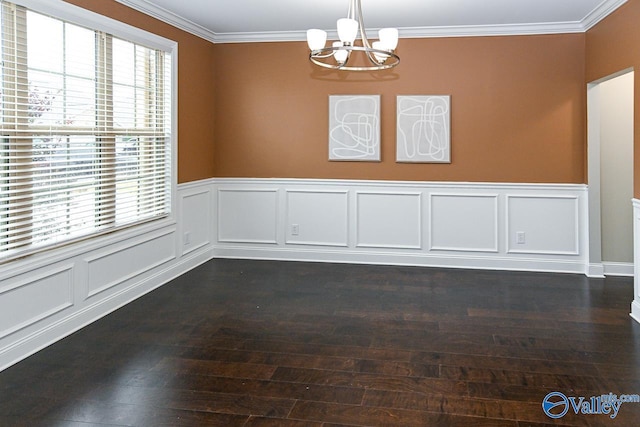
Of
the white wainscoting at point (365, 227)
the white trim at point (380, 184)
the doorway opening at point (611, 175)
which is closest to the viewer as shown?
the doorway opening at point (611, 175)

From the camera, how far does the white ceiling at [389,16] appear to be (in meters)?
4.76

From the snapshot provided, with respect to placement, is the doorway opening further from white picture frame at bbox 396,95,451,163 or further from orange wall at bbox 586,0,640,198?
white picture frame at bbox 396,95,451,163

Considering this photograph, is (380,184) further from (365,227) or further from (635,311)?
(635,311)

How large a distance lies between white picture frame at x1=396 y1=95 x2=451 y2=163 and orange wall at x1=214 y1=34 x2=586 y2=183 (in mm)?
80

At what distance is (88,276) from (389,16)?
3.53m

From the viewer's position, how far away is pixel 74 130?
3877mm

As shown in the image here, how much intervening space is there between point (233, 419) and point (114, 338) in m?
1.49

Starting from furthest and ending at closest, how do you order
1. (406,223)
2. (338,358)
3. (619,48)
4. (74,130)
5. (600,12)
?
1. (406,223)
2. (600,12)
3. (619,48)
4. (74,130)
5. (338,358)

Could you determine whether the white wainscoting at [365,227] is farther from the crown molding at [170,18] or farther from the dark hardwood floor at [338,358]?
the crown molding at [170,18]

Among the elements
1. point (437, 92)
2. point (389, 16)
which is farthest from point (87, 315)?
point (437, 92)

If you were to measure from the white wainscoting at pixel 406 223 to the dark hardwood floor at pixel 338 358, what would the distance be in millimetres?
714
